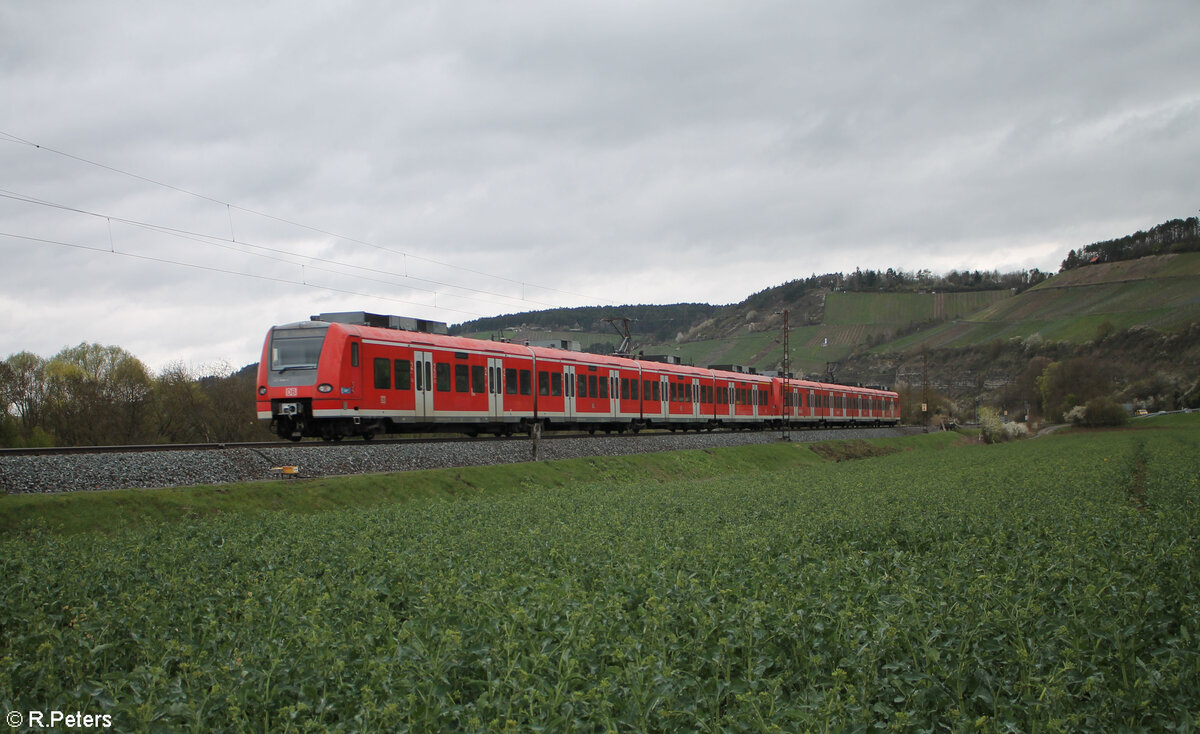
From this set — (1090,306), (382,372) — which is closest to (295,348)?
(382,372)

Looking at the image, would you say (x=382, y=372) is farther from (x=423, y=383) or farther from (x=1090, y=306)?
(x=1090, y=306)

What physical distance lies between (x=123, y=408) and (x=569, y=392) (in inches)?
936

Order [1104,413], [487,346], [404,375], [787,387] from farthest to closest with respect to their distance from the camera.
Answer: [1104,413] → [787,387] → [487,346] → [404,375]

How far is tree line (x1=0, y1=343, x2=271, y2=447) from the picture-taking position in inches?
1527

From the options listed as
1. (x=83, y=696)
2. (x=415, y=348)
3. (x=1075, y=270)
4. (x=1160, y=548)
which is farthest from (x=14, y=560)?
(x=1075, y=270)

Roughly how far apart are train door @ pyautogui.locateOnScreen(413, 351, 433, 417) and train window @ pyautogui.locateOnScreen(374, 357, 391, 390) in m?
1.17

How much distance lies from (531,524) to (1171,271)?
544ft

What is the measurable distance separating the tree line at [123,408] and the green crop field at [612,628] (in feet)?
101

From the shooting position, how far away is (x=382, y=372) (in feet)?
79.6

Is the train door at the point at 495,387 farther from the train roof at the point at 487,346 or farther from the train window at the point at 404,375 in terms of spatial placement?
the train window at the point at 404,375

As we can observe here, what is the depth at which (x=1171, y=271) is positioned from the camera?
466 ft

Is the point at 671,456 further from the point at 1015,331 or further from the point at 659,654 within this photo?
A: the point at 1015,331

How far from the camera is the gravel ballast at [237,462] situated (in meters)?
15.3

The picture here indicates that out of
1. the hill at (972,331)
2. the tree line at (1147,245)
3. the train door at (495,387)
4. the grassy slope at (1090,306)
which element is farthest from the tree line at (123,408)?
the tree line at (1147,245)
